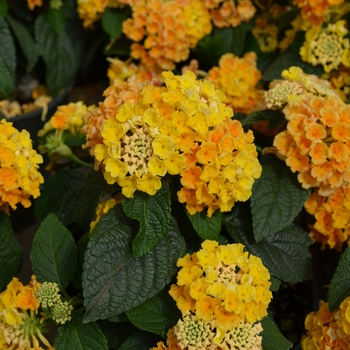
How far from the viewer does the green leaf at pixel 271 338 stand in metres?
0.90

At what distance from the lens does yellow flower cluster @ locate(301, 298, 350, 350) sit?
889mm

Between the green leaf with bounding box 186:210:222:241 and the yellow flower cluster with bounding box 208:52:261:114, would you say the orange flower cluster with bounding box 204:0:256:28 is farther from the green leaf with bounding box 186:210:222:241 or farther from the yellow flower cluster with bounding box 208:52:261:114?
the green leaf with bounding box 186:210:222:241

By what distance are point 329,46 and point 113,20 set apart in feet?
2.42

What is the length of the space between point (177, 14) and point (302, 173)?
30.2 inches

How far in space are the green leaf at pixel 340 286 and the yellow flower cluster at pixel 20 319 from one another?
23.1 inches

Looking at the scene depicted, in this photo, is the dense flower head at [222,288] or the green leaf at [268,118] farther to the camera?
the green leaf at [268,118]

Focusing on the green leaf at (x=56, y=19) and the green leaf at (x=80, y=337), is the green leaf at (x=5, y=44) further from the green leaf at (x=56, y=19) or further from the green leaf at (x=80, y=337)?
the green leaf at (x=80, y=337)

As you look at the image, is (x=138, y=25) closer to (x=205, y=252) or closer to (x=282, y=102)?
(x=282, y=102)

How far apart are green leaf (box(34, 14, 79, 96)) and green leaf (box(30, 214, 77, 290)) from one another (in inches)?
36.4

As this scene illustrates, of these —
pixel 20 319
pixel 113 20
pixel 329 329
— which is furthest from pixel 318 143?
pixel 113 20

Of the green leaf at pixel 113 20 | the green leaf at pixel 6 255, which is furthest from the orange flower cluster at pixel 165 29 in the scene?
the green leaf at pixel 6 255

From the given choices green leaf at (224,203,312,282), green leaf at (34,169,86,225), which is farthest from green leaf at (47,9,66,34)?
green leaf at (224,203,312,282)

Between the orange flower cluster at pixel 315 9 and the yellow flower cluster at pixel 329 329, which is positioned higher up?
the orange flower cluster at pixel 315 9

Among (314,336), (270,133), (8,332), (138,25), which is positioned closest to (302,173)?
(270,133)
